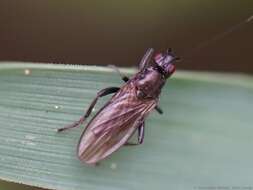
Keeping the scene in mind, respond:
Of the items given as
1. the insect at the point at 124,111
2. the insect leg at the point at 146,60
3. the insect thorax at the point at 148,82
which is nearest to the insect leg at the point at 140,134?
the insect at the point at 124,111

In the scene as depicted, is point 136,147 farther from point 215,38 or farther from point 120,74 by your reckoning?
point 215,38

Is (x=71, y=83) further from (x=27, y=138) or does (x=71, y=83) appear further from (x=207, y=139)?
(x=207, y=139)

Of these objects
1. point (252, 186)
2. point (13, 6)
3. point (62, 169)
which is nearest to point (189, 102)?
point (252, 186)

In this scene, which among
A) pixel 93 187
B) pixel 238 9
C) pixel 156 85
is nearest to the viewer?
pixel 93 187

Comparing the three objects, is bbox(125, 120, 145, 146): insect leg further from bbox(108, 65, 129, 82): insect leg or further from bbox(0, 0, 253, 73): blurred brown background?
bbox(0, 0, 253, 73): blurred brown background

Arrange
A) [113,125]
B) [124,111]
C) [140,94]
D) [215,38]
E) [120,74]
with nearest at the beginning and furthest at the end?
[120,74] < [113,125] < [124,111] < [140,94] < [215,38]

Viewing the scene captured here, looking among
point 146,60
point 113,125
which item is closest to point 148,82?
point 146,60
